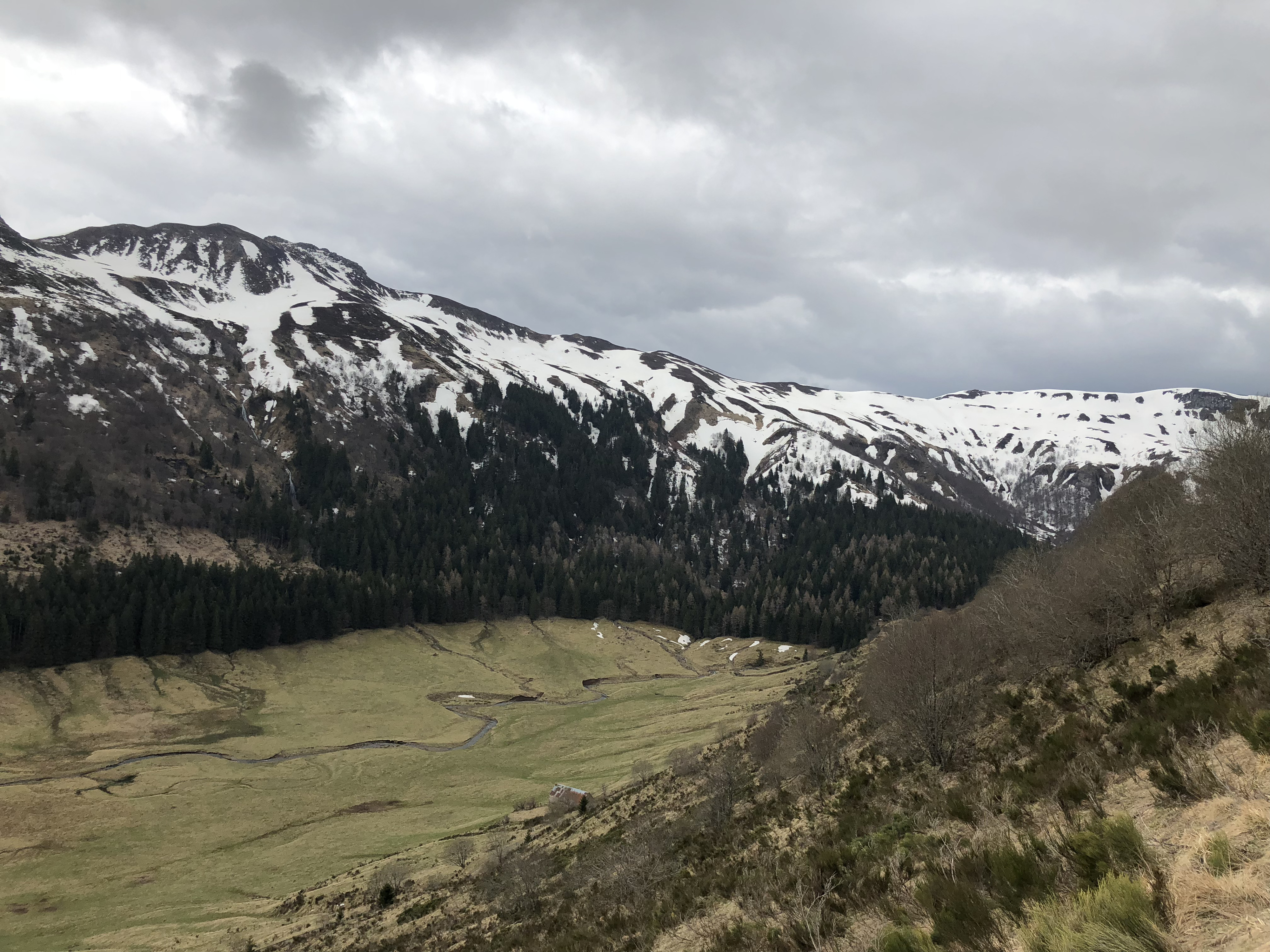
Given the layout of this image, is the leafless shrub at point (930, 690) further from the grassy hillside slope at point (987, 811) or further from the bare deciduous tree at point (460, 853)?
the bare deciduous tree at point (460, 853)

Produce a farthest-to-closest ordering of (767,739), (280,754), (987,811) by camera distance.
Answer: (280,754) → (767,739) → (987,811)

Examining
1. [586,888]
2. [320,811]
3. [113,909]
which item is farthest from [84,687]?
[586,888]

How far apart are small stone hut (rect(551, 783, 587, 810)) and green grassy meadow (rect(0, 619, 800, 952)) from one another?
850 cm

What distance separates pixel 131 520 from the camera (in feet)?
489

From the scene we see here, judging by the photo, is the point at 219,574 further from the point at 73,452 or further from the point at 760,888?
the point at 760,888

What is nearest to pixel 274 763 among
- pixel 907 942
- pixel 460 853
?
pixel 460 853

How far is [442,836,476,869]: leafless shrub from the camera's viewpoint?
1763 inches

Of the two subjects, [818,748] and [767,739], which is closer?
[818,748]

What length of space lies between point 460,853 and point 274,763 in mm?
48795

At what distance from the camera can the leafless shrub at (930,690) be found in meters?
28.7

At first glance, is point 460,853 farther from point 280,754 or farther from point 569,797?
point 280,754

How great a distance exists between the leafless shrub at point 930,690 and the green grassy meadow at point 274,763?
3731cm

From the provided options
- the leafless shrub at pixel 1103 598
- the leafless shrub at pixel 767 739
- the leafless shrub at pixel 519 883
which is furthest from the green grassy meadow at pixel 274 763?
the leafless shrub at pixel 1103 598

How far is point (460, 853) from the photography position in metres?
45.2
